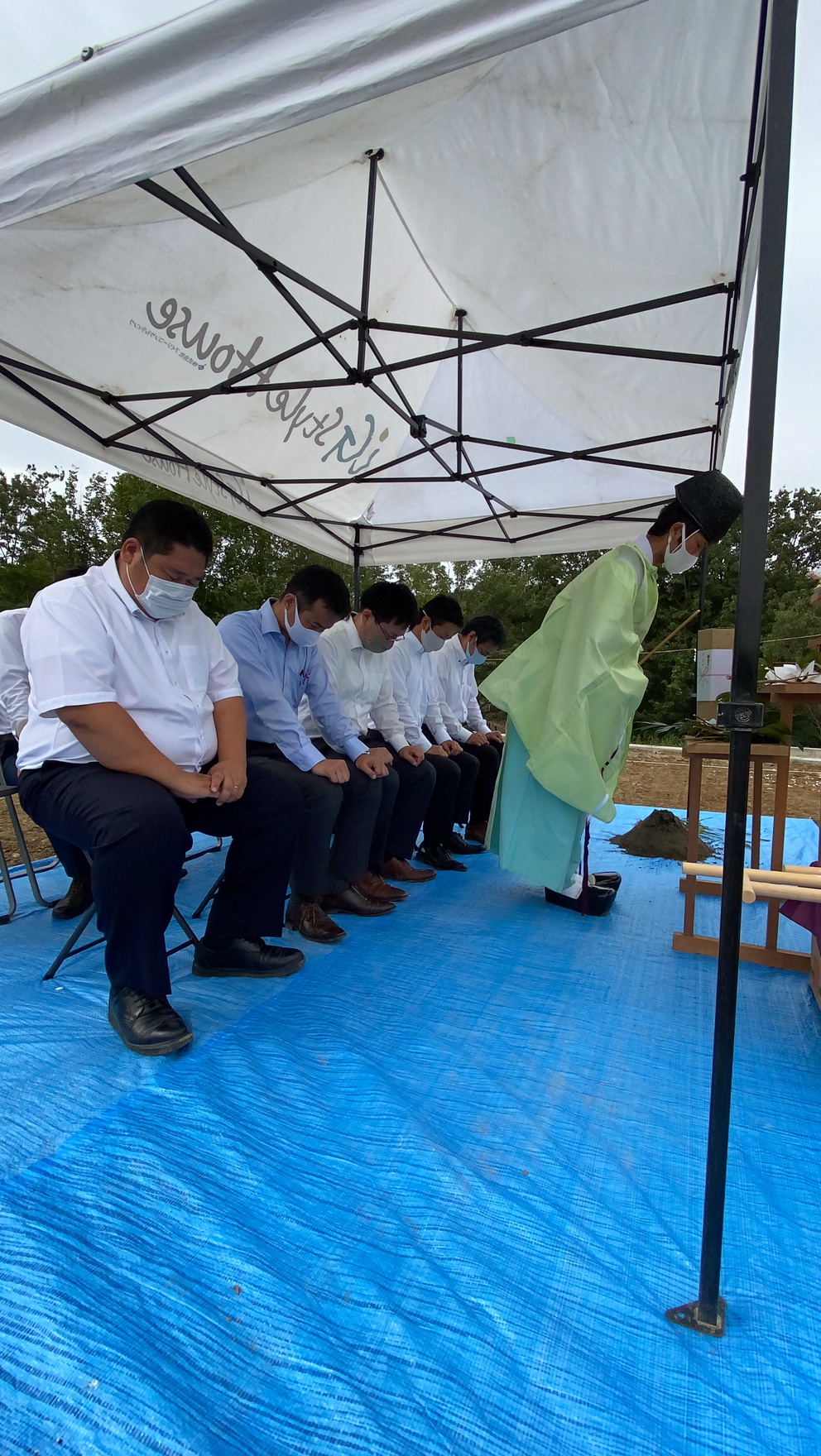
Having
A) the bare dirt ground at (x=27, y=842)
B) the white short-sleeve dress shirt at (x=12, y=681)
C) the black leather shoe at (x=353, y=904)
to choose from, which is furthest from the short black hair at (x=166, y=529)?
the bare dirt ground at (x=27, y=842)

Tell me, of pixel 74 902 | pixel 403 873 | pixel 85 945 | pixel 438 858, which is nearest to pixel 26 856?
pixel 74 902

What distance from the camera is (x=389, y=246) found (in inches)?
108

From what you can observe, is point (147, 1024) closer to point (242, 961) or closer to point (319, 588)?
point (242, 961)

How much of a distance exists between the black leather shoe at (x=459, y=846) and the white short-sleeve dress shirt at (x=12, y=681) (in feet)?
7.11

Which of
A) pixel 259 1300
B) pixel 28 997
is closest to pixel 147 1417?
pixel 259 1300

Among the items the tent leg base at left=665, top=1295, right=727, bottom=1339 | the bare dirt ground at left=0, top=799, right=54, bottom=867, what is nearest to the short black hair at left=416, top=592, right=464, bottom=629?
the bare dirt ground at left=0, top=799, right=54, bottom=867

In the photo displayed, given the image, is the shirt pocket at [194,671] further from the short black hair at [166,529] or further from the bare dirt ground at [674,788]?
the bare dirt ground at [674,788]

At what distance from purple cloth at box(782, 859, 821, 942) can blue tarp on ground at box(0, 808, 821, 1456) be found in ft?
0.91

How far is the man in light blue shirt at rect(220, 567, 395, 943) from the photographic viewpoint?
259 cm

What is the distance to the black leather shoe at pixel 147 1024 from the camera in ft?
5.69

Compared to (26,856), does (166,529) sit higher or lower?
higher

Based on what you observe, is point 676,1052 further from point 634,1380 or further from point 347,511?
point 347,511

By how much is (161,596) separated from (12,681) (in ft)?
4.01

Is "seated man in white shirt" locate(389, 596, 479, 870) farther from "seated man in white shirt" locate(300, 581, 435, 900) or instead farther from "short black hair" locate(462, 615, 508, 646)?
"short black hair" locate(462, 615, 508, 646)
